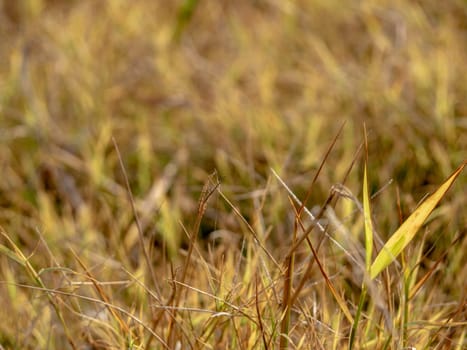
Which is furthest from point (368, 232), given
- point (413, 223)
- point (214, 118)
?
point (214, 118)

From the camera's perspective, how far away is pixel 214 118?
167 centimetres

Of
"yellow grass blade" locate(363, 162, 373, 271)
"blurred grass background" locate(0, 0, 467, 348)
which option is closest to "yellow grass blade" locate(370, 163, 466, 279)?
"yellow grass blade" locate(363, 162, 373, 271)

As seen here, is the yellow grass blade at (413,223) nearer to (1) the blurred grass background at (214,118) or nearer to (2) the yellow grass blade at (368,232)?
(2) the yellow grass blade at (368,232)

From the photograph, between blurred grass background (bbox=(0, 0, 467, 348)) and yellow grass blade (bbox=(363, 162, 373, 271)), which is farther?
blurred grass background (bbox=(0, 0, 467, 348))

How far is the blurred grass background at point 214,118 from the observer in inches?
53.0

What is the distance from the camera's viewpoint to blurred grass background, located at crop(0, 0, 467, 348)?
1.35 m

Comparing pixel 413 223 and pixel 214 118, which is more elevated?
pixel 413 223

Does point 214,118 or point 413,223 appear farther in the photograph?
point 214,118

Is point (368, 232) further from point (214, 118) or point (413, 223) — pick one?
point (214, 118)

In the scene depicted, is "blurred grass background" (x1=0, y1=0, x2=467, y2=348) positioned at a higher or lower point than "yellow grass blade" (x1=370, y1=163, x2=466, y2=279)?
lower

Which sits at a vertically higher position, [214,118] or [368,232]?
[368,232]

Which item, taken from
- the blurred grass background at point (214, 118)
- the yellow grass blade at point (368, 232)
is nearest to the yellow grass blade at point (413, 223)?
the yellow grass blade at point (368, 232)

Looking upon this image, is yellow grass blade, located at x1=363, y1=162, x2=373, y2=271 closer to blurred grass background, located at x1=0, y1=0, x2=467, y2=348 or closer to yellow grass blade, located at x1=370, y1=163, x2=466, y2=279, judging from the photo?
yellow grass blade, located at x1=370, y1=163, x2=466, y2=279

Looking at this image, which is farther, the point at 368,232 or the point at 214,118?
the point at 214,118
